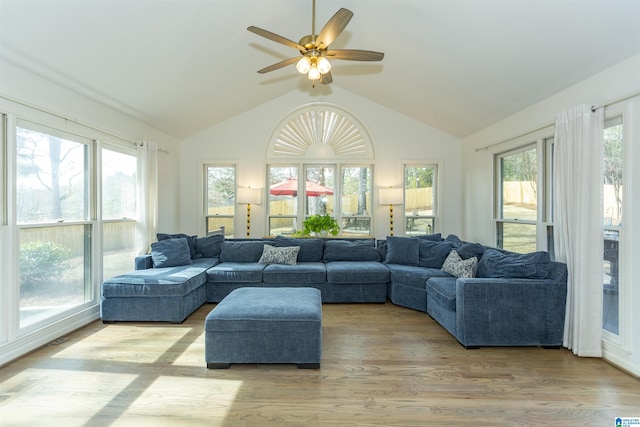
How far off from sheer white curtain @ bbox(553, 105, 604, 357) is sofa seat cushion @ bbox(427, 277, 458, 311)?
1.04m

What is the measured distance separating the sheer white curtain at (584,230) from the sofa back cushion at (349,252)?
8.33ft

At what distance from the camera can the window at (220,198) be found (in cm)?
609

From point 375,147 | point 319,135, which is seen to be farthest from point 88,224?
point 375,147

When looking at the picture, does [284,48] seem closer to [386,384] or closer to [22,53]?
[22,53]

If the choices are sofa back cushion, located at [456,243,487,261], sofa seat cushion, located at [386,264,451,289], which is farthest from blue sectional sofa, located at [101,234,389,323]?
sofa back cushion, located at [456,243,487,261]

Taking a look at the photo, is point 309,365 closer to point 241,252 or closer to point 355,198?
point 241,252

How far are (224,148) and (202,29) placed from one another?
2.79 meters

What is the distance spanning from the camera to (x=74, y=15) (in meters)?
2.59

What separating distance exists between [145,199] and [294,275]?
244 cm

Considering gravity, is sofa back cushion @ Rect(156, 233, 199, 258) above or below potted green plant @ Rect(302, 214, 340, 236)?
below

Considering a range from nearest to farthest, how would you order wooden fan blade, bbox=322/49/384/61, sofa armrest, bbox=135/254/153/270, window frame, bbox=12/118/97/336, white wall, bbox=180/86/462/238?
wooden fan blade, bbox=322/49/384/61
window frame, bbox=12/118/97/336
sofa armrest, bbox=135/254/153/270
white wall, bbox=180/86/462/238

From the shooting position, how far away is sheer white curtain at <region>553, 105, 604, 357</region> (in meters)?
2.82

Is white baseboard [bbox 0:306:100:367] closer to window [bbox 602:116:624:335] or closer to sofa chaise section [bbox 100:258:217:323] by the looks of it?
sofa chaise section [bbox 100:258:217:323]

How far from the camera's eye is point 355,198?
19.8 feet
